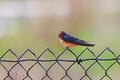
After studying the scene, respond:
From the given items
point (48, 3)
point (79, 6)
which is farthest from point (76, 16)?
point (48, 3)

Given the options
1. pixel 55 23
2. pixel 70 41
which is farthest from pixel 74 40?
pixel 55 23

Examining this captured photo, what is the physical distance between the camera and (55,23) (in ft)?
25.8

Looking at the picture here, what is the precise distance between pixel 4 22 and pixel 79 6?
112 centimetres

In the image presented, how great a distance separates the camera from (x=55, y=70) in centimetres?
442

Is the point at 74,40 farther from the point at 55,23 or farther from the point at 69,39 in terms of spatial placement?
the point at 55,23

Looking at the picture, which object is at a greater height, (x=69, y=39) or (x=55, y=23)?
(x=69, y=39)

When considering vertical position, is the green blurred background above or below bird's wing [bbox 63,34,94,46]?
below

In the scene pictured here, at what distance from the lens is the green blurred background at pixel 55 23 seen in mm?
6495

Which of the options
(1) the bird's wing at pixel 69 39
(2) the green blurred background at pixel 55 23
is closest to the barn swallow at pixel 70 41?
(1) the bird's wing at pixel 69 39

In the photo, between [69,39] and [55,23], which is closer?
[69,39]

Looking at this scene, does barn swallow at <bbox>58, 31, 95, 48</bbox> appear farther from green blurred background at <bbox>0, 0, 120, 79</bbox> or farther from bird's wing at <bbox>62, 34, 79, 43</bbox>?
green blurred background at <bbox>0, 0, 120, 79</bbox>

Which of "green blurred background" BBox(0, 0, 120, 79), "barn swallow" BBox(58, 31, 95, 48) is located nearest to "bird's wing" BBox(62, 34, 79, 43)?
"barn swallow" BBox(58, 31, 95, 48)

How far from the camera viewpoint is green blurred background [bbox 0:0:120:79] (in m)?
6.49

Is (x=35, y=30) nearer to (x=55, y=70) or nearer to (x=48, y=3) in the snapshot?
(x=48, y=3)
